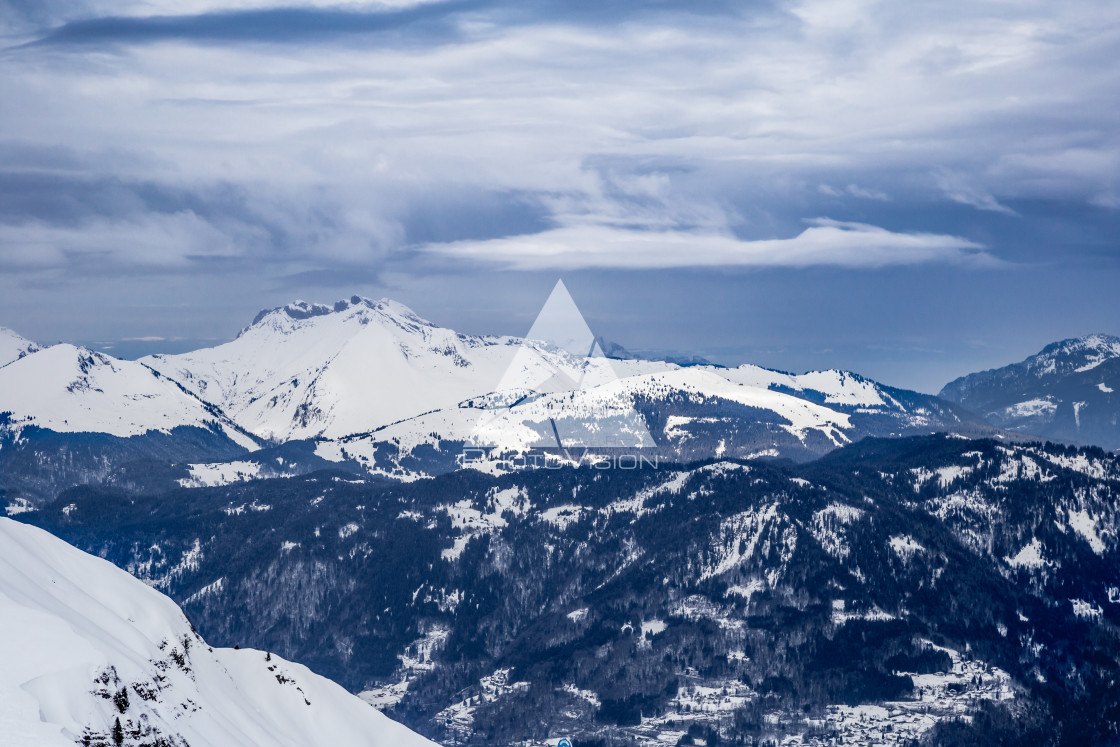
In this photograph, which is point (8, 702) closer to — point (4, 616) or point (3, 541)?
point (4, 616)

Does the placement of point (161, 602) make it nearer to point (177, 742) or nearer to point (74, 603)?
point (74, 603)

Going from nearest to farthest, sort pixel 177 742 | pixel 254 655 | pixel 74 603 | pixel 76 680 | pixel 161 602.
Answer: pixel 76 680
pixel 177 742
pixel 74 603
pixel 161 602
pixel 254 655

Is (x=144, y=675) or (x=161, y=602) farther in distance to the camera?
(x=161, y=602)

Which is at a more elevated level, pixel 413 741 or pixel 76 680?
pixel 76 680

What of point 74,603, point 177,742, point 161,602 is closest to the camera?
point 177,742

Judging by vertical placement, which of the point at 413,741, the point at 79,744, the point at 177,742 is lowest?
the point at 413,741

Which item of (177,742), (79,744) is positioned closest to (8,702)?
(79,744)
